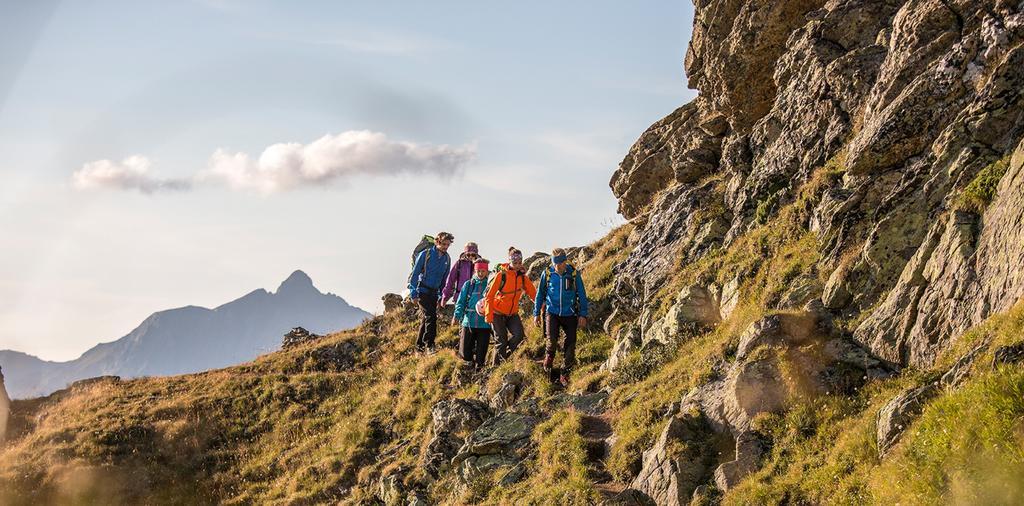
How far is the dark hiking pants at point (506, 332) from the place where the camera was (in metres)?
20.2

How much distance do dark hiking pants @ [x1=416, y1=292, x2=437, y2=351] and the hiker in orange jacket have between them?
382cm

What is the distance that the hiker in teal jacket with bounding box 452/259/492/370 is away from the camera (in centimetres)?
2088

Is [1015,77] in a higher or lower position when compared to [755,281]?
higher

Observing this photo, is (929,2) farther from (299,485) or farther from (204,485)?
(204,485)

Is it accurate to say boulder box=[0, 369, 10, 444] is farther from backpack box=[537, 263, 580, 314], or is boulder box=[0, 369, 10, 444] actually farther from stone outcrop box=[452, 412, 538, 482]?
backpack box=[537, 263, 580, 314]

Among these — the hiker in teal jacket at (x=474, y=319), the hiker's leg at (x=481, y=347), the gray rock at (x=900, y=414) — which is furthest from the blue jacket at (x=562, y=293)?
the gray rock at (x=900, y=414)

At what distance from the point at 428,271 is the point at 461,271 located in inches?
42.7

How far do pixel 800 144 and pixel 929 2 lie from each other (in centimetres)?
425

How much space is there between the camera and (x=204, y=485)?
21.7 meters

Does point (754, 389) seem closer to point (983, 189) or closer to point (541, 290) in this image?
point (983, 189)

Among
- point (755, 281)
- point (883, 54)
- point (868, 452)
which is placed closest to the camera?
point (868, 452)

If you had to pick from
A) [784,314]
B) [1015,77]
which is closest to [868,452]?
[784,314]

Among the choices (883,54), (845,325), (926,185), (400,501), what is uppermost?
(883,54)

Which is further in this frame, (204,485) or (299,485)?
(204,485)
